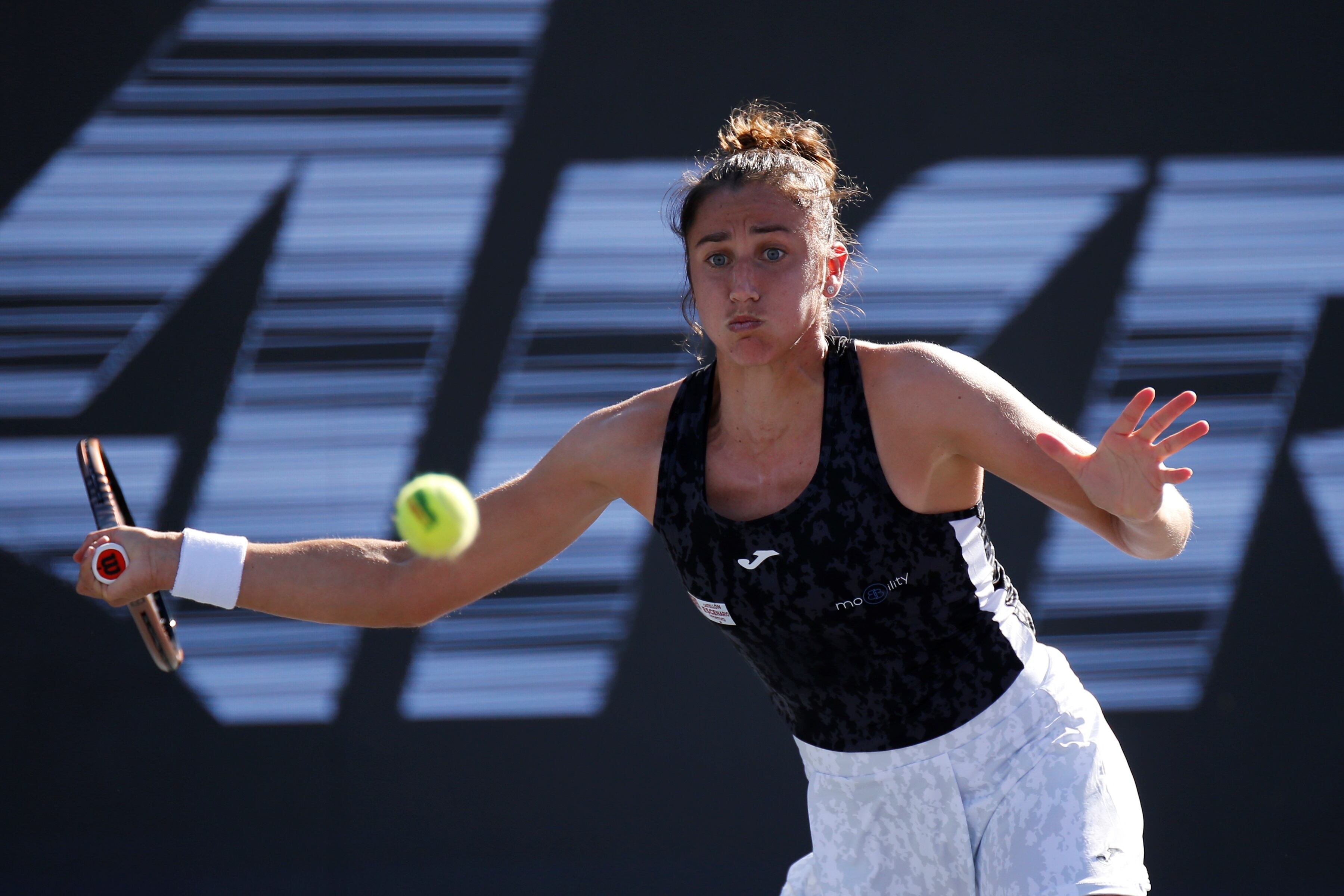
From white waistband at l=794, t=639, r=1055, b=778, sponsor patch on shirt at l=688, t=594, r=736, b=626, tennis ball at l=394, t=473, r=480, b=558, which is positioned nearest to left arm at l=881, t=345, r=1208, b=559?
white waistband at l=794, t=639, r=1055, b=778

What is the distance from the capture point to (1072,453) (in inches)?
74.7

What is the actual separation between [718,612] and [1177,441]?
81cm

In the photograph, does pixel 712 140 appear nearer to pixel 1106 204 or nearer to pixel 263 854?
pixel 1106 204

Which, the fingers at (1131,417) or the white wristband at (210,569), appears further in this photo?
the white wristband at (210,569)

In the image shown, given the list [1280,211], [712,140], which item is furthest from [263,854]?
[1280,211]

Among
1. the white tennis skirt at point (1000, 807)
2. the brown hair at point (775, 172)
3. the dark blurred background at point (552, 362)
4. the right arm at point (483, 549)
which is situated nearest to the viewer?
the white tennis skirt at point (1000, 807)

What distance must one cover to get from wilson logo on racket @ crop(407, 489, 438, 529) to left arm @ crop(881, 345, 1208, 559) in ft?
2.74

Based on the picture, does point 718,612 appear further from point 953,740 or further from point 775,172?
point 775,172

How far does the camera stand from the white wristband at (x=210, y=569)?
224cm

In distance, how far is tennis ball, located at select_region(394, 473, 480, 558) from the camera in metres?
2.00

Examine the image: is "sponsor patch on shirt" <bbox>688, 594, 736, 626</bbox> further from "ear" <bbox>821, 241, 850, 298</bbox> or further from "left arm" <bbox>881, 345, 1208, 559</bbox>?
"ear" <bbox>821, 241, 850, 298</bbox>

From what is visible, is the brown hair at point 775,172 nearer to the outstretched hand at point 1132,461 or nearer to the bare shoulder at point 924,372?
the bare shoulder at point 924,372

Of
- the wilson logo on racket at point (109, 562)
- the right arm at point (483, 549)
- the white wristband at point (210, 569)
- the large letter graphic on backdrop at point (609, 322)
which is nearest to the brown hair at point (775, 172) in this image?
the right arm at point (483, 549)

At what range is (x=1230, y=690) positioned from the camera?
407 cm
